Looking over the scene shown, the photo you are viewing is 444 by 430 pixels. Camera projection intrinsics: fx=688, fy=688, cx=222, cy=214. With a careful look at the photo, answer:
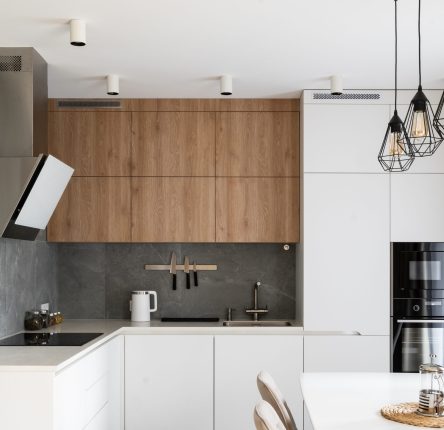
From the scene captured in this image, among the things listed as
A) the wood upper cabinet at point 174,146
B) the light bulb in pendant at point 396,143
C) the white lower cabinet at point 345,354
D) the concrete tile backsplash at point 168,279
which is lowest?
the white lower cabinet at point 345,354

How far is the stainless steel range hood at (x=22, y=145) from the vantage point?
3.68m

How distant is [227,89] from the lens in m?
4.45

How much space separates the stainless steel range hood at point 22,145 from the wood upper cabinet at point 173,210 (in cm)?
116

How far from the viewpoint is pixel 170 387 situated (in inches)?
188

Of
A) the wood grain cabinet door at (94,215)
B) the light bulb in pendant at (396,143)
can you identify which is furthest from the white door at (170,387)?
the light bulb in pendant at (396,143)

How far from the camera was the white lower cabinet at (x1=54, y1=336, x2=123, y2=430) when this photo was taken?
10.9 ft

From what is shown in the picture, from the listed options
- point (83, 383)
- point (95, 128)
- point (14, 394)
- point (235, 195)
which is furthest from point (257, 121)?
point (14, 394)

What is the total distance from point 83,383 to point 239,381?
1416 millimetres

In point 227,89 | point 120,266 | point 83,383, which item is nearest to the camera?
point 83,383

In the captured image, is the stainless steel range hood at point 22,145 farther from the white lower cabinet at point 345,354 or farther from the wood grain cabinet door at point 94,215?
the white lower cabinet at point 345,354

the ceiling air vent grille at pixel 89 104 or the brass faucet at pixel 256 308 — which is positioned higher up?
the ceiling air vent grille at pixel 89 104

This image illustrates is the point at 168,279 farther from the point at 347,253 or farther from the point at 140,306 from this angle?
the point at 347,253

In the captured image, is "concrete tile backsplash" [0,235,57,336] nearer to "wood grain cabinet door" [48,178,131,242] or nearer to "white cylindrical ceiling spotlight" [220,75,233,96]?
"wood grain cabinet door" [48,178,131,242]

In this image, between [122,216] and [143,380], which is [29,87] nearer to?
[122,216]
